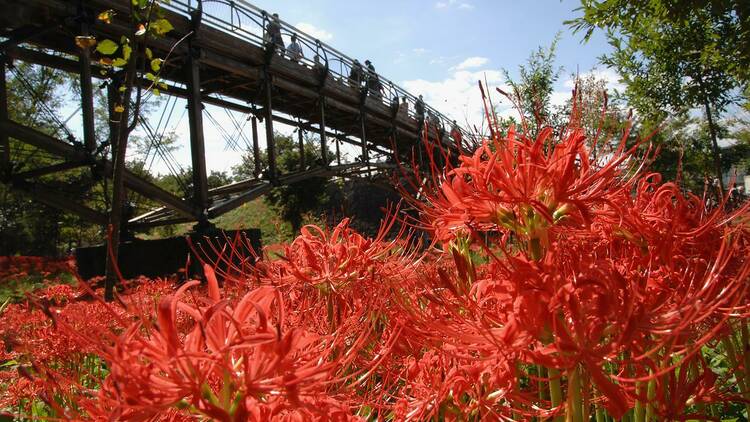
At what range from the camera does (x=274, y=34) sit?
11.3 metres

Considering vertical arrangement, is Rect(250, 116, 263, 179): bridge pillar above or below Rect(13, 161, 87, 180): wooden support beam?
above

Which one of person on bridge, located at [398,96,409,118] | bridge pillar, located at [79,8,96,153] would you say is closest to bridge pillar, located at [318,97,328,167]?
person on bridge, located at [398,96,409,118]

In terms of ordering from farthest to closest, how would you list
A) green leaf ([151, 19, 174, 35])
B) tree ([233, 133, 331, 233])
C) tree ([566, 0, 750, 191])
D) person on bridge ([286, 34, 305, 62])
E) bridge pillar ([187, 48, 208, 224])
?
tree ([233, 133, 331, 233]) → person on bridge ([286, 34, 305, 62]) → bridge pillar ([187, 48, 208, 224]) → tree ([566, 0, 750, 191]) → green leaf ([151, 19, 174, 35])

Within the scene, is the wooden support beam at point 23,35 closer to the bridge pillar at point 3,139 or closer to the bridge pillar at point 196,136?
the bridge pillar at point 3,139

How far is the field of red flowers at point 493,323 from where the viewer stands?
817 mm

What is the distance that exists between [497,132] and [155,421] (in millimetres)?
982

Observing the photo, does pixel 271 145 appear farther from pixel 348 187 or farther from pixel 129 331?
pixel 348 187

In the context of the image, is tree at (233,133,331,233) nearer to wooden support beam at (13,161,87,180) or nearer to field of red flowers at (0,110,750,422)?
wooden support beam at (13,161,87,180)

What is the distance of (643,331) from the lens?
0.94 meters

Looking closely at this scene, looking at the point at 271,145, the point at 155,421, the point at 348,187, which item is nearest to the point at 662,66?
the point at 271,145

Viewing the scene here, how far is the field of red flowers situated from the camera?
817 mm

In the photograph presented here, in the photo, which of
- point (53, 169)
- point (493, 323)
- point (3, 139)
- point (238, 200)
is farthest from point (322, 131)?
point (493, 323)

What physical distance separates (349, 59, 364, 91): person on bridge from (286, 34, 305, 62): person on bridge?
2228 millimetres

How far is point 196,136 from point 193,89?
868 mm
